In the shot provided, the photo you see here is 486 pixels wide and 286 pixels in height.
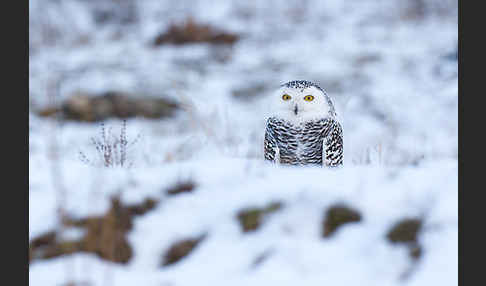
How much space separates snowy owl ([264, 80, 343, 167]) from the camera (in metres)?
→ 2.74

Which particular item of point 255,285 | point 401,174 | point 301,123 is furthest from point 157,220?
point 301,123

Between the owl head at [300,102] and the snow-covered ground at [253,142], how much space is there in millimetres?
364

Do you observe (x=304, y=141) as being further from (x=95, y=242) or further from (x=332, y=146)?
(x=95, y=242)

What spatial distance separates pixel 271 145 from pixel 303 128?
0.91 feet

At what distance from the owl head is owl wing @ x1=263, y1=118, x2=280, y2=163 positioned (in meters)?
0.13

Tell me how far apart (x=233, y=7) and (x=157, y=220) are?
9.76 m

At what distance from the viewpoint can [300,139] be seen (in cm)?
287

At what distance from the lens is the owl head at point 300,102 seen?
272 cm

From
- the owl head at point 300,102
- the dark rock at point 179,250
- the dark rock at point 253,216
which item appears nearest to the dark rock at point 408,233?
the dark rock at point 253,216

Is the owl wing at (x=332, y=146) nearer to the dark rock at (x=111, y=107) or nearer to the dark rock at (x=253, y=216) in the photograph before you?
the dark rock at (x=253, y=216)

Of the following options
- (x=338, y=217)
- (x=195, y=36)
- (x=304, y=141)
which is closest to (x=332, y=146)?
(x=304, y=141)

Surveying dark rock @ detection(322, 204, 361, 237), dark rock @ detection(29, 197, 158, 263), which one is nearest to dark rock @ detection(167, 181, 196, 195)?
dark rock @ detection(29, 197, 158, 263)

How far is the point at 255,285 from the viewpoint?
1.58 metres

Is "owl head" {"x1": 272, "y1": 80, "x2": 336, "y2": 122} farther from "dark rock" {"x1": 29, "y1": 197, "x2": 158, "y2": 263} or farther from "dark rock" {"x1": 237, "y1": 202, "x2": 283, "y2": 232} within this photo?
"dark rock" {"x1": 29, "y1": 197, "x2": 158, "y2": 263}
